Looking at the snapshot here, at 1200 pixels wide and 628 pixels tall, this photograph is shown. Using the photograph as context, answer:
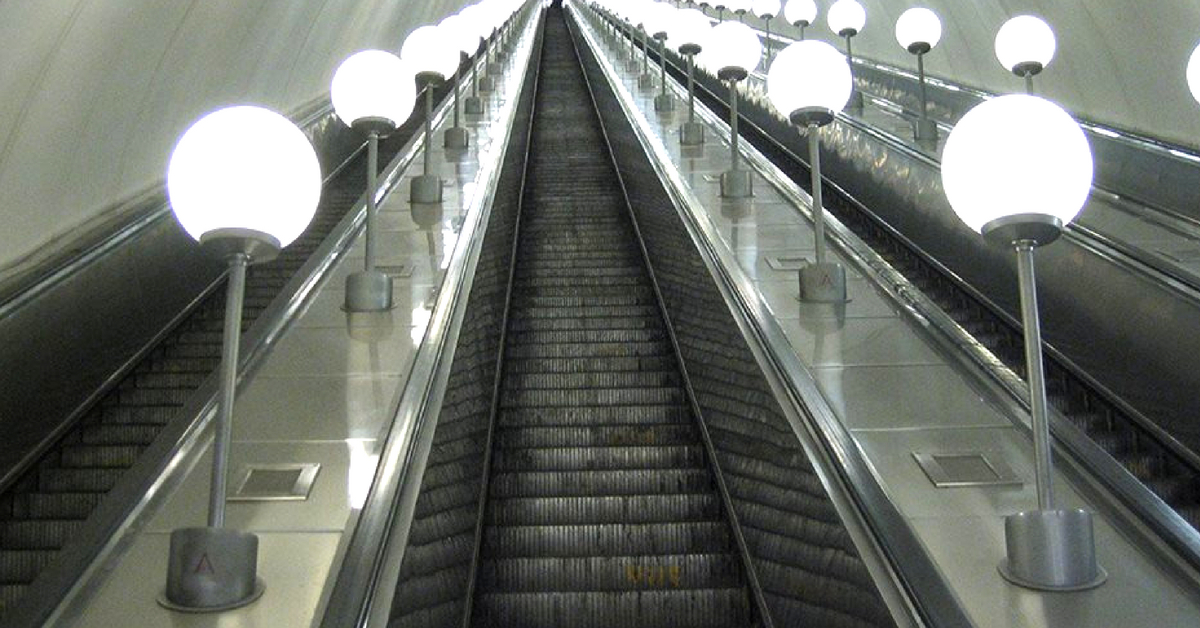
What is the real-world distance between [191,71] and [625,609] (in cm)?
636

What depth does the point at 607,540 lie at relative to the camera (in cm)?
493

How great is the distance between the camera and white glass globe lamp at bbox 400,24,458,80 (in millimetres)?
6996

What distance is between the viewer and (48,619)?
2.65 metres

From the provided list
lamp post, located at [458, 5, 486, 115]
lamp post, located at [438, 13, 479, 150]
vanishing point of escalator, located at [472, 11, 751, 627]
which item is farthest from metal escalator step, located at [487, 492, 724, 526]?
lamp post, located at [458, 5, 486, 115]

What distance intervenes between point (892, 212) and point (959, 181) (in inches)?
289

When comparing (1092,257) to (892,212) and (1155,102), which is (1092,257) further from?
(1155,102)

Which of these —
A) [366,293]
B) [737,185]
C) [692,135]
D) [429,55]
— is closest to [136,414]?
[366,293]

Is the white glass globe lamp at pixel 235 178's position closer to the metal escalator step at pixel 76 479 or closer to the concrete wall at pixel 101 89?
the metal escalator step at pixel 76 479

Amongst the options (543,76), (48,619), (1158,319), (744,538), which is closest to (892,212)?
(1158,319)

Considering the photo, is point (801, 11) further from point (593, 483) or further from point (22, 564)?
point (22, 564)

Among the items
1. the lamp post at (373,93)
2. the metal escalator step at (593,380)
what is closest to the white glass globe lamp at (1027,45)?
the metal escalator step at (593,380)

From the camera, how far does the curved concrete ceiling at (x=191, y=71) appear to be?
622cm

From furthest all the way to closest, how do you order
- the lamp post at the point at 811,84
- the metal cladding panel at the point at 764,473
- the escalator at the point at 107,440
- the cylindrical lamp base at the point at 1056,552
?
1. the lamp post at the point at 811,84
2. the escalator at the point at 107,440
3. the metal cladding panel at the point at 764,473
4. the cylindrical lamp base at the point at 1056,552

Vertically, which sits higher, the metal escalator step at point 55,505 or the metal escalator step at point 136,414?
the metal escalator step at point 136,414
